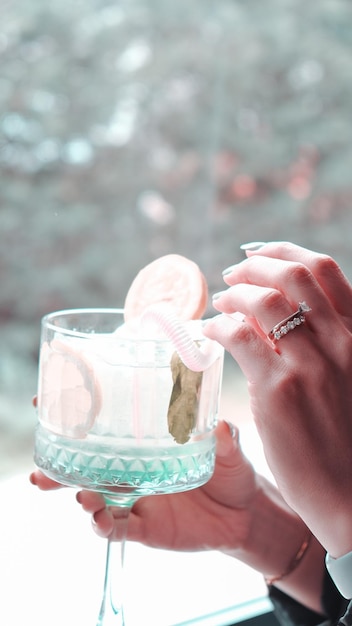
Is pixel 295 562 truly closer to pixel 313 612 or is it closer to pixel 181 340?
pixel 313 612

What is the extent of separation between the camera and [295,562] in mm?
930

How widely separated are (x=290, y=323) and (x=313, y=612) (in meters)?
0.48

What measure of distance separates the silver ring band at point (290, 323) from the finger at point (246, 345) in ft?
0.04

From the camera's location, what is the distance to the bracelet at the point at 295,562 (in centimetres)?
92

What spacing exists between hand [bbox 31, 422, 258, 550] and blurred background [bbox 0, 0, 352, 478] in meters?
1.41

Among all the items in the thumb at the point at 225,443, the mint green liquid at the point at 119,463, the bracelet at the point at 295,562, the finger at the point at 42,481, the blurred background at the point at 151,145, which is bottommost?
the bracelet at the point at 295,562

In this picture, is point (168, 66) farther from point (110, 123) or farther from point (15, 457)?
point (15, 457)

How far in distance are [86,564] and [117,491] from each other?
44 cm

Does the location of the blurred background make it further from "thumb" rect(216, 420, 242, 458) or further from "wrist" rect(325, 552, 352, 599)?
"wrist" rect(325, 552, 352, 599)

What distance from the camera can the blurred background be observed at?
242 cm

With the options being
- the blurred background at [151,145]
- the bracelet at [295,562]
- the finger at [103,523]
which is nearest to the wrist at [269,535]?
the bracelet at [295,562]

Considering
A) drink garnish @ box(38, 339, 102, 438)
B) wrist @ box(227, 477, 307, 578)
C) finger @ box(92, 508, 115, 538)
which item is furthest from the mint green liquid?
wrist @ box(227, 477, 307, 578)

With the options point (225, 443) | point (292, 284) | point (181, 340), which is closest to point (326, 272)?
point (292, 284)

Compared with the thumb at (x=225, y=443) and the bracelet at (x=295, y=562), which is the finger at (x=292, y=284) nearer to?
the thumb at (x=225, y=443)
